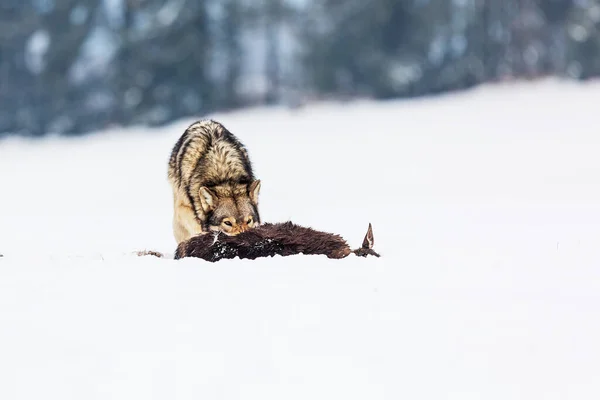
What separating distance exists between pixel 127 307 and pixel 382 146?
2267 centimetres

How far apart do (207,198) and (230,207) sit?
0.28m

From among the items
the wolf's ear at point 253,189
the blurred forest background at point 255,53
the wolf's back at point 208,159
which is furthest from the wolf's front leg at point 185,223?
the blurred forest background at point 255,53

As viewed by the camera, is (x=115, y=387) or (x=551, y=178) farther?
(x=551, y=178)

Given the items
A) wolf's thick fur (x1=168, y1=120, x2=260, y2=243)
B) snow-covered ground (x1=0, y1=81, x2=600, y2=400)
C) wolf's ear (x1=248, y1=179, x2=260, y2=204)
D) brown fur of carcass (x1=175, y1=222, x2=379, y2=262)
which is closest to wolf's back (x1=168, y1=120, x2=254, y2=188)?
wolf's thick fur (x1=168, y1=120, x2=260, y2=243)

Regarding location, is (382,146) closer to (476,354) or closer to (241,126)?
(241,126)

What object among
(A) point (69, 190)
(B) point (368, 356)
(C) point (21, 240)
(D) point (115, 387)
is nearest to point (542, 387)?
(B) point (368, 356)

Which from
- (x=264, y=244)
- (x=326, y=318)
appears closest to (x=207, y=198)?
(x=264, y=244)

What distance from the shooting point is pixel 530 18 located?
112ft

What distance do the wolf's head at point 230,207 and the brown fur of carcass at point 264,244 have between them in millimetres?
547

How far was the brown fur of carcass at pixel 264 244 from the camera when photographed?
24.7 feet

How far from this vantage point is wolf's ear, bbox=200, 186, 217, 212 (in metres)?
8.55

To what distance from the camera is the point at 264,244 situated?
7578 millimetres

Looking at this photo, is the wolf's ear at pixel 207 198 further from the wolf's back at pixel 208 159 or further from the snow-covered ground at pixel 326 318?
the snow-covered ground at pixel 326 318

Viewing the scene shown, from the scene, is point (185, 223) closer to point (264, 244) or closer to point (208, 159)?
point (208, 159)
